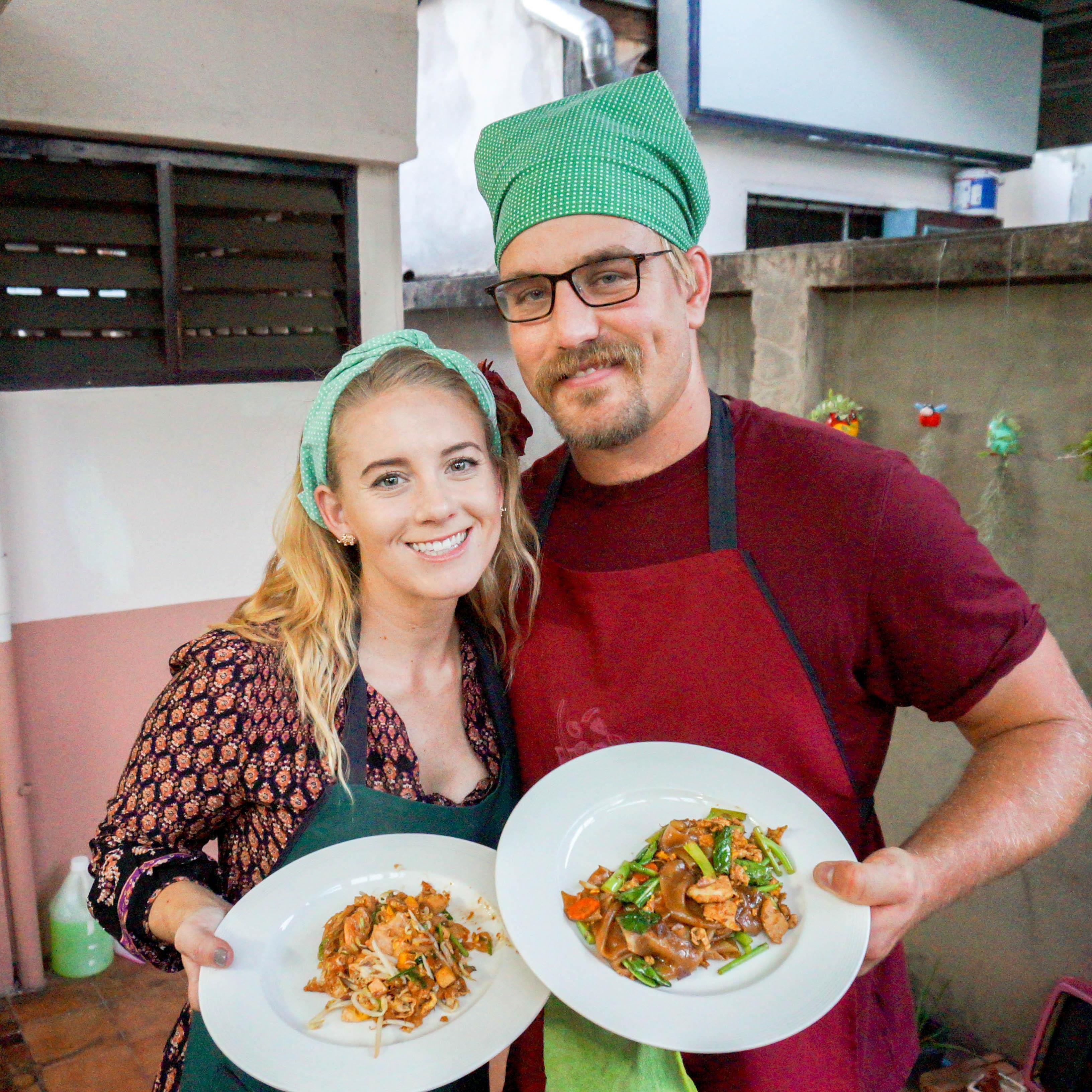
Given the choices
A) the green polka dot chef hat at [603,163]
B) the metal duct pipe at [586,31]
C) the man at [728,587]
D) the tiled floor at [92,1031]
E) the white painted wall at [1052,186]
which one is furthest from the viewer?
the white painted wall at [1052,186]

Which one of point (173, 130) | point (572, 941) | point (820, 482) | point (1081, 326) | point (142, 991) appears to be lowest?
point (142, 991)

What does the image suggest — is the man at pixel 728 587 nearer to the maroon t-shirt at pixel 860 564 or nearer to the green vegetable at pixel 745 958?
the maroon t-shirt at pixel 860 564

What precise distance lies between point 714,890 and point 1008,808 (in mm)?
542

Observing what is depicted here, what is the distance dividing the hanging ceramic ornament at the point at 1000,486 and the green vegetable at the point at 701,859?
256 cm

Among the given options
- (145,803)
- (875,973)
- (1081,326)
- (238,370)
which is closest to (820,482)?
(875,973)

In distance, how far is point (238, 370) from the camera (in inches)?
163

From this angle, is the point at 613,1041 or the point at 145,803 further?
the point at 145,803

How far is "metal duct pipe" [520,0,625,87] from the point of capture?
17.8 feet

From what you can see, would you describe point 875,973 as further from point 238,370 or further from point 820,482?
point 238,370

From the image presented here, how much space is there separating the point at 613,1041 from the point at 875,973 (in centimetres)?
59

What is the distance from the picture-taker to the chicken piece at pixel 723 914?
5.03 feet

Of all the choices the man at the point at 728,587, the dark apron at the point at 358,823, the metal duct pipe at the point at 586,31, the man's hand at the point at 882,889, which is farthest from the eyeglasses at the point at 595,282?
the metal duct pipe at the point at 586,31

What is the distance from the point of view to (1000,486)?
373cm

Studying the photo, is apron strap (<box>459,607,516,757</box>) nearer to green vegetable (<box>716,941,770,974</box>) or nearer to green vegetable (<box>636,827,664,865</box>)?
green vegetable (<box>636,827,664,865</box>)
